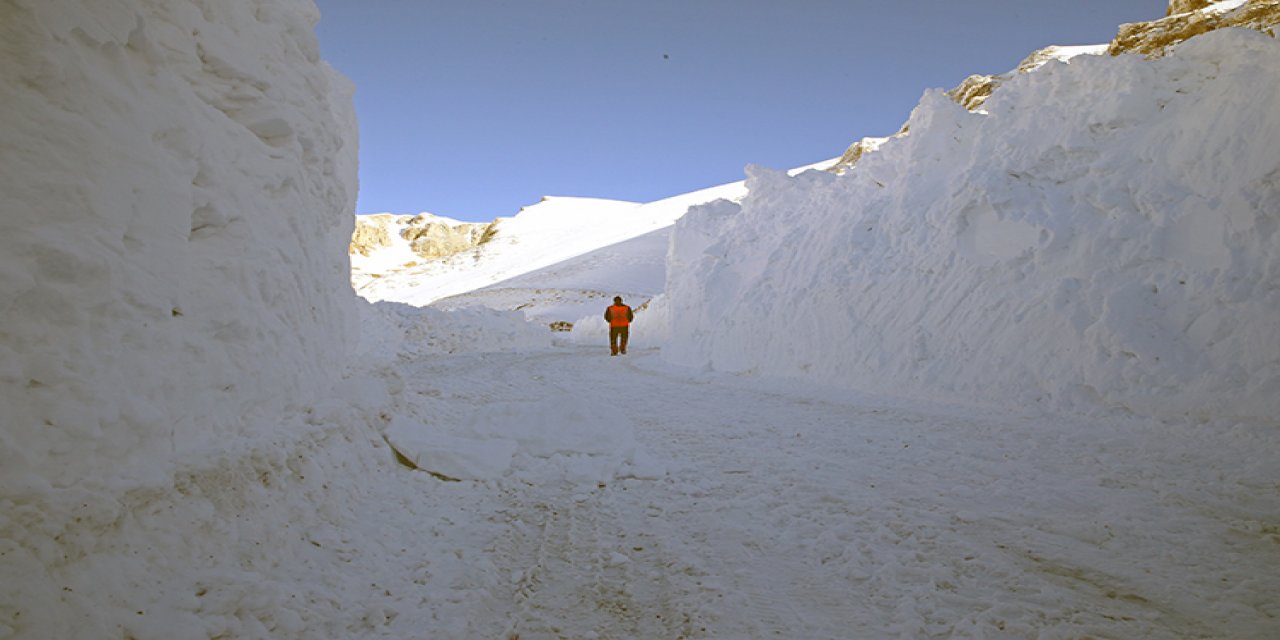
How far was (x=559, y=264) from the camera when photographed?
52469mm

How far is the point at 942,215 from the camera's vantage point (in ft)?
31.3

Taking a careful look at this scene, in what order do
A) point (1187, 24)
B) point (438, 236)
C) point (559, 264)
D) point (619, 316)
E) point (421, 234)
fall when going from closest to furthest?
point (1187, 24), point (619, 316), point (559, 264), point (438, 236), point (421, 234)

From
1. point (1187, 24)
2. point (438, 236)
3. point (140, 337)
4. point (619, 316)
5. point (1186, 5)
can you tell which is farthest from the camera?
point (438, 236)

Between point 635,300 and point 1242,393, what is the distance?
37.1m

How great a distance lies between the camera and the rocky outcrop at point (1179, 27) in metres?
12.1

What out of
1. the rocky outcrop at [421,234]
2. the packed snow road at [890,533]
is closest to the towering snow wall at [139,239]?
the packed snow road at [890,533]

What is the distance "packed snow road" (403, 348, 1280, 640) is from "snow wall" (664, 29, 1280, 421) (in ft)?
3.69

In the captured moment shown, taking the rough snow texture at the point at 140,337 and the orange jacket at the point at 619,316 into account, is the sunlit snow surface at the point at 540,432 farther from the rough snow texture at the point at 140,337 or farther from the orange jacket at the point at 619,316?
the orange jacket at the point at 619,316

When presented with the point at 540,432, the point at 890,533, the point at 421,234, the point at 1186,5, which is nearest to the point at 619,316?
the point at 540,432

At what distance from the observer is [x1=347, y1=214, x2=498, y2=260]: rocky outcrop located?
98.8 meters

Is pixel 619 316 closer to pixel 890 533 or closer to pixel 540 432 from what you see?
pixel 540 432

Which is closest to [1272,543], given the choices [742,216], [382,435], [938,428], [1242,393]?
[938,428]

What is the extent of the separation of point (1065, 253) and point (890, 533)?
599cm

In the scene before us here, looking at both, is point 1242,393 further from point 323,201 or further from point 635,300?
point 635,300
